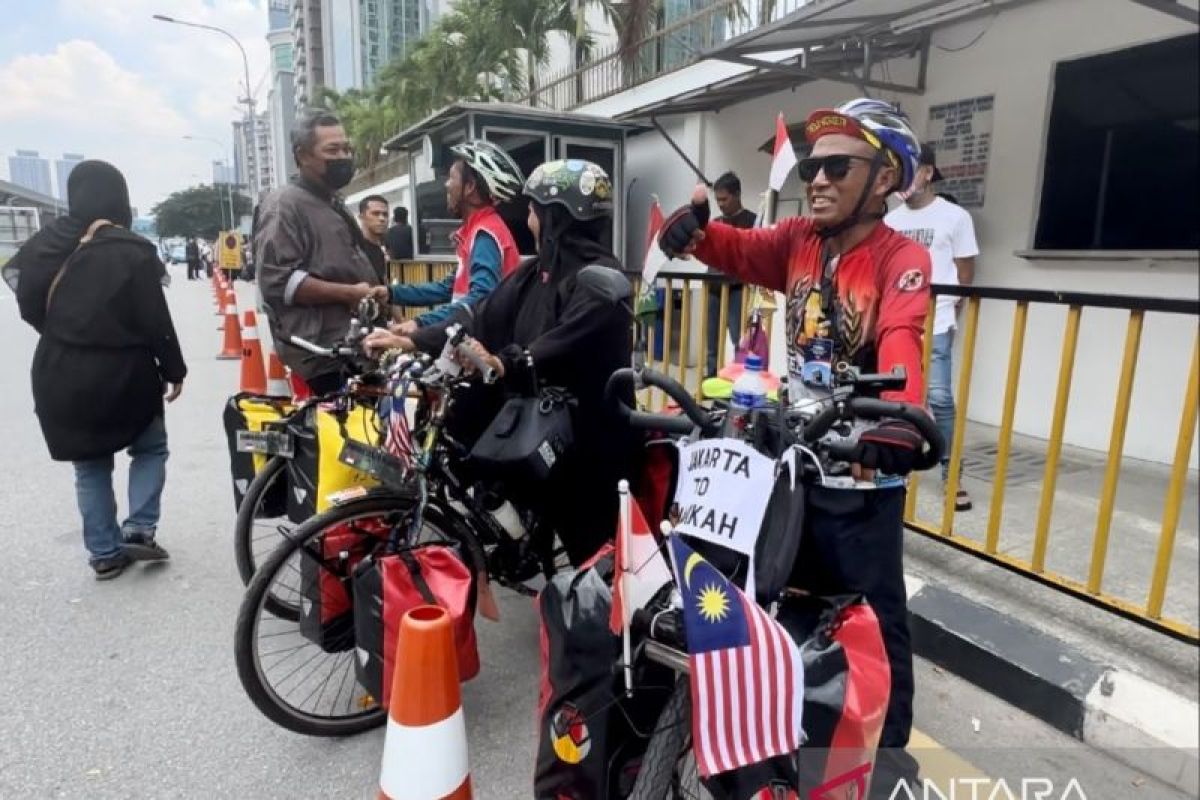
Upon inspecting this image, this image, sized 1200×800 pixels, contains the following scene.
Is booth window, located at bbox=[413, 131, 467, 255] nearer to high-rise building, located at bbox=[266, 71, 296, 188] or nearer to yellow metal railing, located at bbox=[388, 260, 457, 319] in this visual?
yellow metal railing, located at bbox=[388, 260, 457, 319]

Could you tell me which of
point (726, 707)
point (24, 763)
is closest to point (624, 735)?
point (726, 707)

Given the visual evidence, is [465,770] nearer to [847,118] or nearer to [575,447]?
[575,447]

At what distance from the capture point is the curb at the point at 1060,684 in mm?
791

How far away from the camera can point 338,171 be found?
11.8ft

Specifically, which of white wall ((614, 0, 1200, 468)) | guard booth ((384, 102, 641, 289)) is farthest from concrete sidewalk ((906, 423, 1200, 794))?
guard booth ((384, 102, 641, 289))

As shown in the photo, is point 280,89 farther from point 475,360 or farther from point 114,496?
point 475,360

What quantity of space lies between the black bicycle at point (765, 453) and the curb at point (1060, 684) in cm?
56

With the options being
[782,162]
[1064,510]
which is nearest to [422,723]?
[782,162]

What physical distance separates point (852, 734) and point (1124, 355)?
89cm

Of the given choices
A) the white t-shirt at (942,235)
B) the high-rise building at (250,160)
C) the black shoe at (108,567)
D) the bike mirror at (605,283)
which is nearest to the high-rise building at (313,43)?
the high-rise building at (250,160)

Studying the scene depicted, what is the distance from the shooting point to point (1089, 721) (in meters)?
1.67

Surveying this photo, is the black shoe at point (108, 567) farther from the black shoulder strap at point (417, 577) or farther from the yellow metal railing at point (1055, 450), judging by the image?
the yellow metal railing at point (1055, 450)

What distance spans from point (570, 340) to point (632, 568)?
107 cm

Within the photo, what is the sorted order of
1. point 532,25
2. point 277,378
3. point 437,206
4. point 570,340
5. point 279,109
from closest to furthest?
point 570,340 → point 277,378 → point 437,206 → point 532,25 → point 279,109
